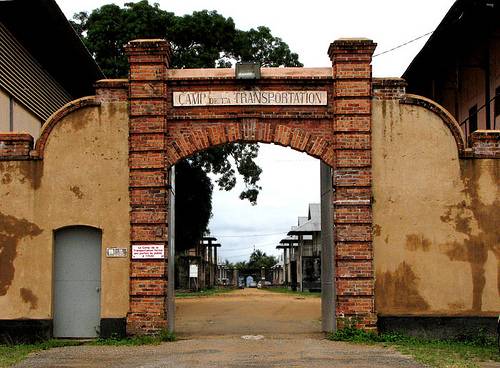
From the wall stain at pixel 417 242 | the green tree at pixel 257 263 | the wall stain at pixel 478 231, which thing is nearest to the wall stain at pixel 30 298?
the wall stain at pixel 417 242

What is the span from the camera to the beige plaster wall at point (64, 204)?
15070 mm

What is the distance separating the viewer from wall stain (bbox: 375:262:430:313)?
15000 mm

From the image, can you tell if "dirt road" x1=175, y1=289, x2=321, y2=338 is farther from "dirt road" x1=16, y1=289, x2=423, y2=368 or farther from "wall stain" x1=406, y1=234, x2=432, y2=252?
"wall stain" x1=406, y1=234, x2=432, y2=252

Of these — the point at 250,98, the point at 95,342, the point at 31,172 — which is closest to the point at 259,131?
the point at 250,98

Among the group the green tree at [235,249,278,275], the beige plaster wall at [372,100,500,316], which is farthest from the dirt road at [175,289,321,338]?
the green tree at [235,249,278,275]

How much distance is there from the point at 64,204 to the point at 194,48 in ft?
44.6

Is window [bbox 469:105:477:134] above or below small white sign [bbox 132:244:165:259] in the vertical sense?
above

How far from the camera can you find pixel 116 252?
1519 cm

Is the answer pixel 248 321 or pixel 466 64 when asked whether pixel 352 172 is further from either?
pixel 466 64

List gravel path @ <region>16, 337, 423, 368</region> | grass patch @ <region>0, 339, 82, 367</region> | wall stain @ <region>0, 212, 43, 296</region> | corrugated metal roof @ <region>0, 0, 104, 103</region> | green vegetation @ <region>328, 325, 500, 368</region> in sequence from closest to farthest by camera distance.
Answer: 1. gravel path @ <region>16, 337, 423, 368</region>
2. green vegetation @ <region>328, 325, 500, 368</region>
3. grass patch @ <region>0, 339, 82, 367</region>
4. wall stain @ <region>0, 212, 43, 296</region>
5. corrugated metal roof @ <region>0, 0, 104, 103</region>

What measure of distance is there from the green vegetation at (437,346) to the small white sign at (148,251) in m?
3.83

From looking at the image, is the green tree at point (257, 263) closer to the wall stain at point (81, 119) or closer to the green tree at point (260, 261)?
the green tree at point (260, 261)

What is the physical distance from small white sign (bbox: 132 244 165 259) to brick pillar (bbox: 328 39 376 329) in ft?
11.7

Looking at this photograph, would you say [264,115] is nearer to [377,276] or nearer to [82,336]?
[377,276]
